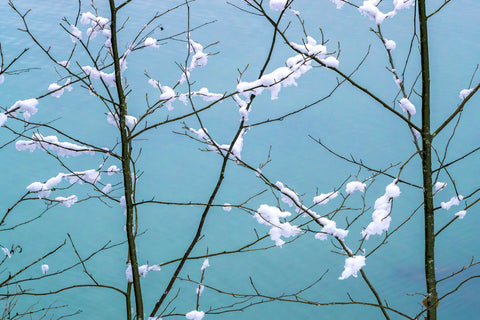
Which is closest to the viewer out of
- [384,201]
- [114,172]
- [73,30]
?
[384,201]

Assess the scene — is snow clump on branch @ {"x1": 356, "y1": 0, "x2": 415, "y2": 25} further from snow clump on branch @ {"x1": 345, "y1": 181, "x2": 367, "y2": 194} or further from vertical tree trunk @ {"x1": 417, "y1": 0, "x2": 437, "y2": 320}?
snow clump on branch @ {"x1": 345, "y1": 181, "x2": 367, "y2": 194}

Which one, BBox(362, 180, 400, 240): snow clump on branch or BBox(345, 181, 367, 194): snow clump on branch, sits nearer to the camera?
BBox(362, 180, 400, 240): snow clump on branch

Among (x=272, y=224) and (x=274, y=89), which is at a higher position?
(x=274, y=89)

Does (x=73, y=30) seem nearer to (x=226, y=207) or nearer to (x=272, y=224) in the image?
(x=226, y=207)

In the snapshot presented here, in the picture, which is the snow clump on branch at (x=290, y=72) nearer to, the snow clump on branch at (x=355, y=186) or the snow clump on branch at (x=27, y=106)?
the snow clump on branch at (x=355, y=186)

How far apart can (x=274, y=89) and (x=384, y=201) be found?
0.47m

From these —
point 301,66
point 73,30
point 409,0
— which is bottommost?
point 301,66

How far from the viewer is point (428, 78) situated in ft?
5.37

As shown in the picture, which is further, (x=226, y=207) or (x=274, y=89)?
(x=226, y=207)

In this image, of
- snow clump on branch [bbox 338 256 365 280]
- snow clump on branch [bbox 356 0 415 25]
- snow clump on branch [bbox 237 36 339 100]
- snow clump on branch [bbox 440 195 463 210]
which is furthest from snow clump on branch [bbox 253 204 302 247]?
snow clump on branch [bbox 356 0 415 25]

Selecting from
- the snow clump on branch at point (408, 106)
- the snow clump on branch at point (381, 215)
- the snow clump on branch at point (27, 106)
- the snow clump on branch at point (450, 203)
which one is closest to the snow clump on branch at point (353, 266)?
the snow clump on branch at point (381, 215)

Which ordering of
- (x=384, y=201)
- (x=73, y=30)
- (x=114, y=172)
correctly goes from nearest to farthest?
(x=384, y=201), (x=73, y=30), (x=114, y=172)

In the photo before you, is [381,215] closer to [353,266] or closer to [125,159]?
[353,266]

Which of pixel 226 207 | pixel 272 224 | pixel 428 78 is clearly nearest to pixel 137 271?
pixel 226 207
